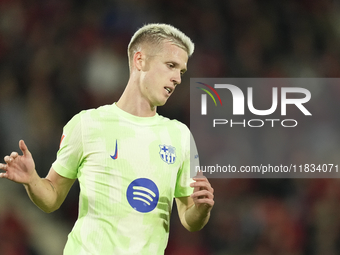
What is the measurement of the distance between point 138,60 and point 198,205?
0.77m

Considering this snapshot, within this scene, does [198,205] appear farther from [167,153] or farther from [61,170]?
[61,170]

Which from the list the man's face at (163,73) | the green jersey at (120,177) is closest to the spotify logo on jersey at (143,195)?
the green jersey at (120,177)

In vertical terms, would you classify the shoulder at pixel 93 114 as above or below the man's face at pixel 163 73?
below

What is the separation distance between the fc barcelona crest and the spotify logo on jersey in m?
0.13

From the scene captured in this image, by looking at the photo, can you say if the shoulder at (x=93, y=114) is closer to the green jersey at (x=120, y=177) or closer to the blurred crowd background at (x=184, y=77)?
the green jersey at (x=120, y=177)

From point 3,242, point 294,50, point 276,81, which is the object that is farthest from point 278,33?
point 3,242

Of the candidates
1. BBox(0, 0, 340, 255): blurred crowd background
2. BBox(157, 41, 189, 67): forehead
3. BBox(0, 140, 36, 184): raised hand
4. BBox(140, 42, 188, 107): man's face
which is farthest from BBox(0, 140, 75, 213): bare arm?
BBox(0, 0, 340, 255): blurred crowd background

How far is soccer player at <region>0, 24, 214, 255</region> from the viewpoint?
166cm

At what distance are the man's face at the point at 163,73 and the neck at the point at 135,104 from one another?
0.08 ft

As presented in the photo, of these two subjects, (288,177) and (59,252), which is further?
(288,177)

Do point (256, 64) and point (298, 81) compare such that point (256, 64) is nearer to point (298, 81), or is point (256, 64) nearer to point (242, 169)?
point (298, 81)

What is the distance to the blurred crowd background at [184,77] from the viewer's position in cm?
314

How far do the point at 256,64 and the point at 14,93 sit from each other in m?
2.03

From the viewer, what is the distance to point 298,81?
337cm
